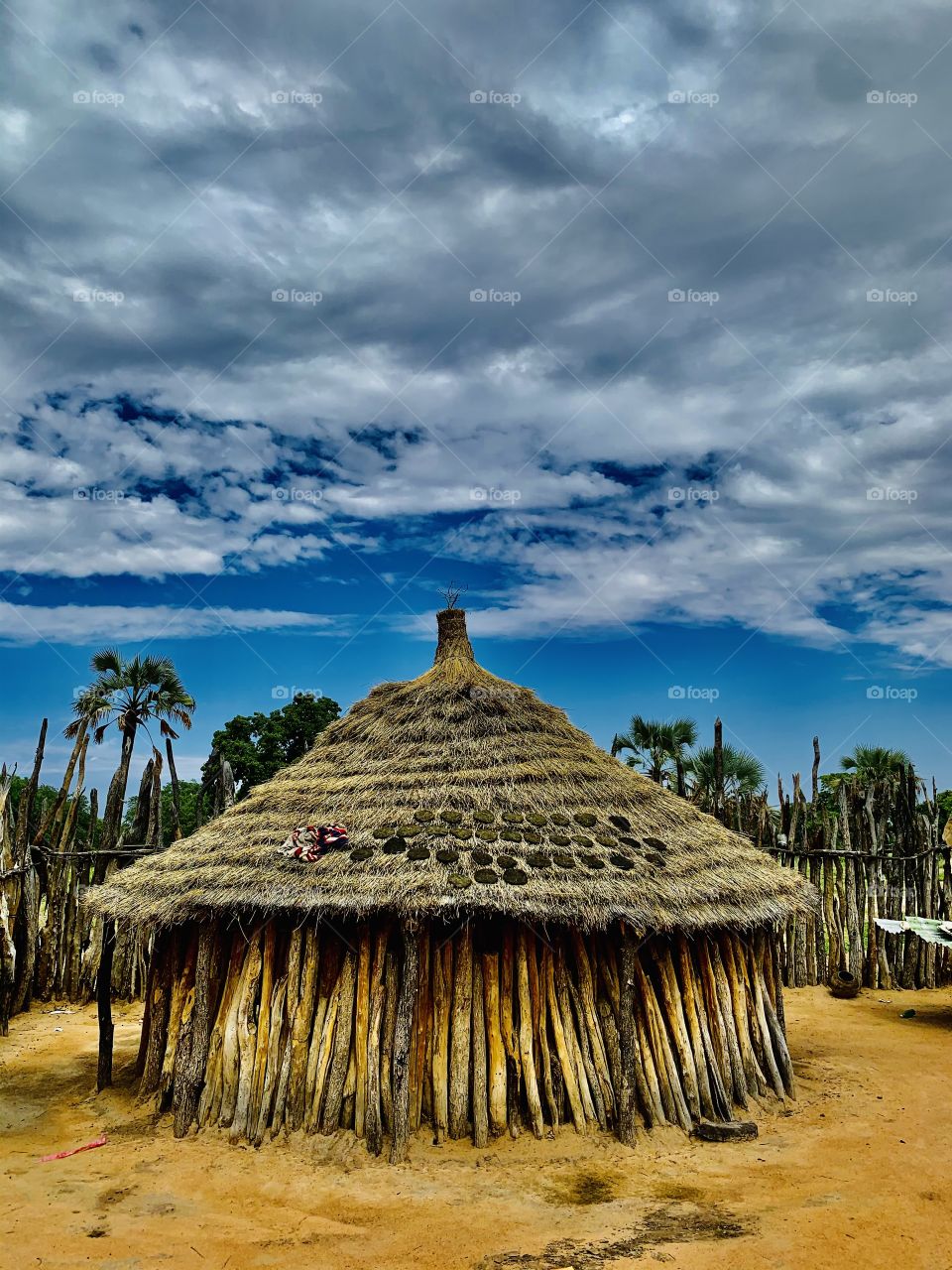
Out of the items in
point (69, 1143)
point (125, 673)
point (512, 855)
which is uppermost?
point (125, 673)

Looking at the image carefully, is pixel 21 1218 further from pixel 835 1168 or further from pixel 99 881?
pixel 99 881

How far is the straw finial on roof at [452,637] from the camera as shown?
13227 millimetres

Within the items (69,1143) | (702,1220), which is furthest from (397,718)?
(702,1220)

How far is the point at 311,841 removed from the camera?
9344mm

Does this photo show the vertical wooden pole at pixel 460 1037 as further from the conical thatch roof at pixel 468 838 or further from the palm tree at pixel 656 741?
the palm tree at pixel 656 741

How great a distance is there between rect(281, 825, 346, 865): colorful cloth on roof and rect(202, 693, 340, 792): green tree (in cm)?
1920

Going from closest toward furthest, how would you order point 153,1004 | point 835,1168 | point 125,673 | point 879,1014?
point 835,1168 → point 153,1004 → point 879,1014 → point 125,673

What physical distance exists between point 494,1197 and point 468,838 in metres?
3.25

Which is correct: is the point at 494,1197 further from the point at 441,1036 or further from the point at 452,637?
the point at 452,637

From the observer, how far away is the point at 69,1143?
874 centimetres

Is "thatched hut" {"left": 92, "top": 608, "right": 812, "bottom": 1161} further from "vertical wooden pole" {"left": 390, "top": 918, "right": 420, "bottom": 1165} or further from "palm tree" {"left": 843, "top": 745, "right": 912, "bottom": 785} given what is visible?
"palm tree" {"left": 843, "top": 745, "right": 912, "bottom": 785}

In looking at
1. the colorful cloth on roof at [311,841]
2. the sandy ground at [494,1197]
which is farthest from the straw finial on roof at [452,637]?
the sandy ground at [494,1197]

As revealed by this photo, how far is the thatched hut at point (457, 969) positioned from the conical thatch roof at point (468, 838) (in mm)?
35

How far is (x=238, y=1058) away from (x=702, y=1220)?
15.7 ft
